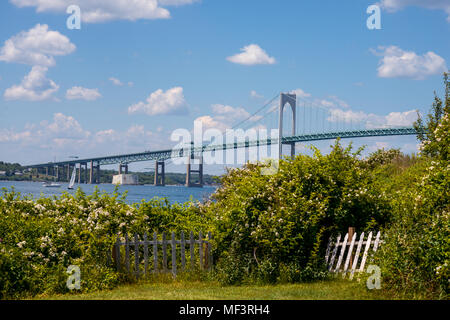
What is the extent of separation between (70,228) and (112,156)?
308 feet

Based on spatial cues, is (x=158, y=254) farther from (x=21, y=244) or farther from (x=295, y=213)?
(x=295, y=213)

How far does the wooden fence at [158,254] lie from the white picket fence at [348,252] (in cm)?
262

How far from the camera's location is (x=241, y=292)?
9273mm

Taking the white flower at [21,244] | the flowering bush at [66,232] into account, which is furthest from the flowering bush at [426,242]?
the white flower at [21,244]

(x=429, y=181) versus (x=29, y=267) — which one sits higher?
(x=429, y=181)

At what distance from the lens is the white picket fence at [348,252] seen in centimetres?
1048

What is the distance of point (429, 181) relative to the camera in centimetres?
1013

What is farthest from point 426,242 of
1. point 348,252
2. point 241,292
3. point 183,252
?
point 183,252

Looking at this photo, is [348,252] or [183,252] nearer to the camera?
[348,252]

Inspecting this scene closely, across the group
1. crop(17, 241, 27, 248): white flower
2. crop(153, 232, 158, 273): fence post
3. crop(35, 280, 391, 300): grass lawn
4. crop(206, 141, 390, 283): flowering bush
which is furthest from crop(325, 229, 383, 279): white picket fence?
crop(17, 241, 27, 248): white flower

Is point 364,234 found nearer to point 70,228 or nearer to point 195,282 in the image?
point 195,282

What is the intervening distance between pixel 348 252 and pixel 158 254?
413 centimetres

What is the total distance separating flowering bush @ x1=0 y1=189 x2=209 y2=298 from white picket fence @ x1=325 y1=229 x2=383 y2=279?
308 cm
